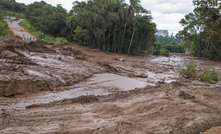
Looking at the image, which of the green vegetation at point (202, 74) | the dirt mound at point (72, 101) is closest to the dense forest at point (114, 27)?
the green vegetation at point (202, 74)

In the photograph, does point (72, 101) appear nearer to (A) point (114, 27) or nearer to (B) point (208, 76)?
(B) point (208, 76)

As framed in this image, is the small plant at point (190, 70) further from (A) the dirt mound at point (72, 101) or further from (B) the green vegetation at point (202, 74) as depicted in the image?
(A) the dirt mound at point (72, 101)

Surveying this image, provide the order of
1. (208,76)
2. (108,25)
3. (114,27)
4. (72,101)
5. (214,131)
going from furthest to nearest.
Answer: (114,27) < (108,25) < (208,76) < (72,101) < (214,131)

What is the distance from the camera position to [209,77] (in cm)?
1040

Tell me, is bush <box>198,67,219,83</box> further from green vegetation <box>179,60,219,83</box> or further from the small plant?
the small plant

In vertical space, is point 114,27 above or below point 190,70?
above

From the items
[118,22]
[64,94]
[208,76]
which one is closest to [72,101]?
[64,94]

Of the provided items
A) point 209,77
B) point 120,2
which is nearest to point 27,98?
point 209,77

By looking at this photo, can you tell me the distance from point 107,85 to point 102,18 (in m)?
20.3

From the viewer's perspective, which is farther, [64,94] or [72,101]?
[64,94]

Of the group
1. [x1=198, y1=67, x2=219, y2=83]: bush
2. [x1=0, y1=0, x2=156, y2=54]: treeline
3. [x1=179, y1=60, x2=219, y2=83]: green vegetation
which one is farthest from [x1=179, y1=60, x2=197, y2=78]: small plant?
[x1=0, y1=0, x2=156, y2=54]: treeline

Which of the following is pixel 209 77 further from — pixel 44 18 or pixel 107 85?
pixel 44 18

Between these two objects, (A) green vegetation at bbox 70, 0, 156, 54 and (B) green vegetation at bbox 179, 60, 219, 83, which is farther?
(A) green vegetation at bbox 70, 0, 156, 54

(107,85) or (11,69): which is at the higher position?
(11,69)
